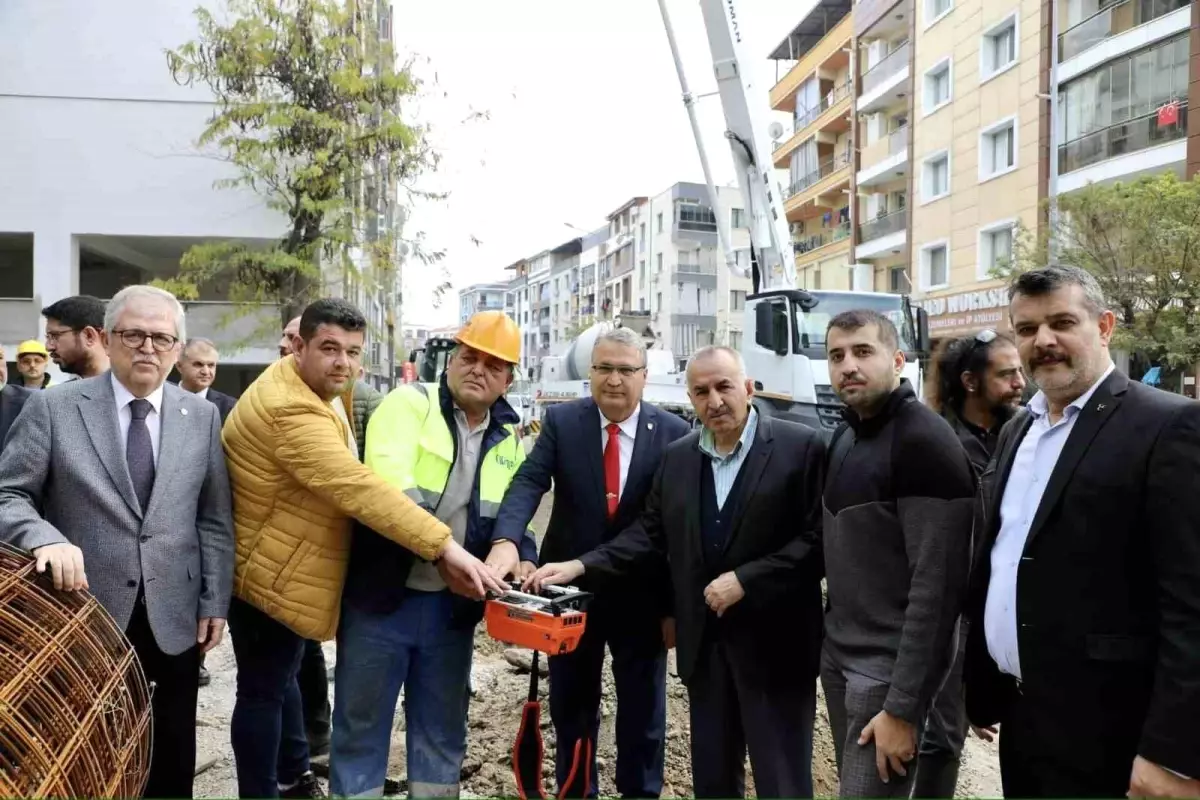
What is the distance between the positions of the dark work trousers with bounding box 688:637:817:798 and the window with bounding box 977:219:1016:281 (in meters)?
22.2

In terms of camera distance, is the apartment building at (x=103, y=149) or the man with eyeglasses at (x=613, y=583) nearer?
the man with eyeglasses at (x=613, y=583)

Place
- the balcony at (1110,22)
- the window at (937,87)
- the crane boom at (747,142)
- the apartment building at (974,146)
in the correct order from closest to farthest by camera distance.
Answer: the crane boom at (747,142), the balcony at (1110,22), the apartment building at (974,146), the window at (937,87)

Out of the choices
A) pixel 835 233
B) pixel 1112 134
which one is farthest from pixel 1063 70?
pixel 835 233

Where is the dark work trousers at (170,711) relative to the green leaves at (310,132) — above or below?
below

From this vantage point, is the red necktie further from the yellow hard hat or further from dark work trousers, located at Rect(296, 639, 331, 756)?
the yellow hard hat

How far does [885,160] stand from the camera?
1129 inches

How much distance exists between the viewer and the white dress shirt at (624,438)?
12.0 ft

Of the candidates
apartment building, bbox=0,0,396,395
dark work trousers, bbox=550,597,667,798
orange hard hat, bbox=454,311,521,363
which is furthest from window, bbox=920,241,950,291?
orange hard hat, bbox=454,311,521,363

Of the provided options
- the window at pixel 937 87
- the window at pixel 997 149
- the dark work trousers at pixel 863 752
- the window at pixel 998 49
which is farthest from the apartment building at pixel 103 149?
the window at pixel 937 87

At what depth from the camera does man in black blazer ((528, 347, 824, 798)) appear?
300 cm

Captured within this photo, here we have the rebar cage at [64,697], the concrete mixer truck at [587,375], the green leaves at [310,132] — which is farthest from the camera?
the concrete mixer truck at [587,375]

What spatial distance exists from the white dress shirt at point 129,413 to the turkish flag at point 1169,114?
792 inches

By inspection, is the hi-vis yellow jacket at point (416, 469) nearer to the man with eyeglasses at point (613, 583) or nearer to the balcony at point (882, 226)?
the man with eyeglasses at point (613, 583)

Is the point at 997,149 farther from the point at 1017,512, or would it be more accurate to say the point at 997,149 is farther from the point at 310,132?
the point at 1017,512
